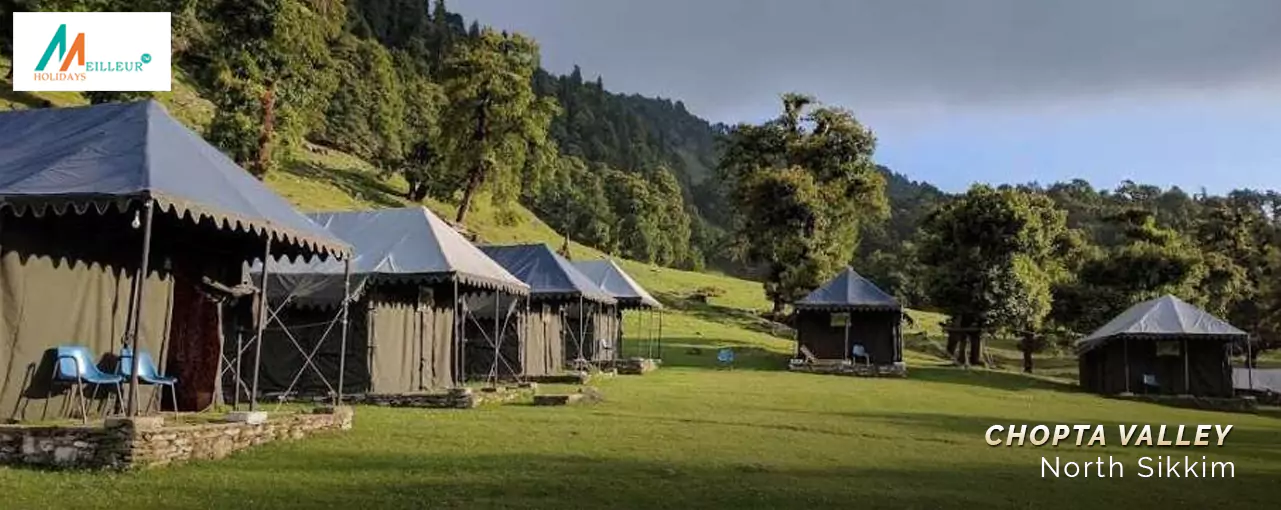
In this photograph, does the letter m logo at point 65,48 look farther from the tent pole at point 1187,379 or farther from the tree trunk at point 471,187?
the tent pole at point 1187,379

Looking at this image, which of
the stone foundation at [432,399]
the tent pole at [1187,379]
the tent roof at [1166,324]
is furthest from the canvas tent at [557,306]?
the tent pole at [1187,379]

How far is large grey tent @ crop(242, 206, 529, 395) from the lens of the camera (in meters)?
17.5

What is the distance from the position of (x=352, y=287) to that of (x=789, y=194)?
33.4 metres

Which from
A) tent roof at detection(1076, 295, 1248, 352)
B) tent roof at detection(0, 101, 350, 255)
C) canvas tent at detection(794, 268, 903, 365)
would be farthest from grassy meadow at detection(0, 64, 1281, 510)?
canvas tent at detection(794, 268, 903, 365)

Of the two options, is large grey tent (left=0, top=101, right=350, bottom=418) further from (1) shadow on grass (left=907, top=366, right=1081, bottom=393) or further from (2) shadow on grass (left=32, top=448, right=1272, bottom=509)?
(1) shadow on grass (left=907, top=366, right=1081, bottom=393)

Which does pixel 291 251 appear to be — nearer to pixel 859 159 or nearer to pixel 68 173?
pixel 68 173

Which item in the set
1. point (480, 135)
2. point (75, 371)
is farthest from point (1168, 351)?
point (480, 135)

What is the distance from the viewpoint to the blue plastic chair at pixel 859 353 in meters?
35.2

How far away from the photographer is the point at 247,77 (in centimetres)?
4300

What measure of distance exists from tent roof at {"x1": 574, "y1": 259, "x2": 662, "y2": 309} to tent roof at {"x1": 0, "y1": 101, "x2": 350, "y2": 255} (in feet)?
74.1

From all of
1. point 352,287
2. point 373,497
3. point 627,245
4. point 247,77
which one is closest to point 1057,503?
point 373,497

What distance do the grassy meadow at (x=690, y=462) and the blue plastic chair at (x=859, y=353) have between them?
11032 millimetres

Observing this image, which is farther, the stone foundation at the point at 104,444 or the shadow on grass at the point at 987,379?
the shadow on grass at the point at 987,379

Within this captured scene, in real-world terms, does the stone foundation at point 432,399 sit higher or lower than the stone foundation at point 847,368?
higher
